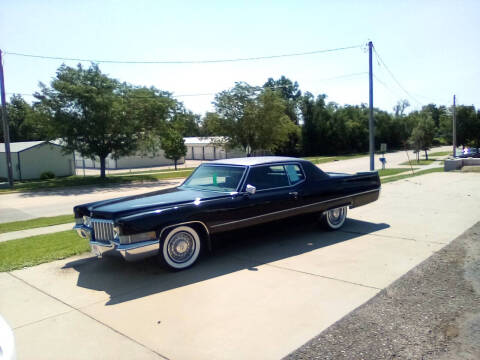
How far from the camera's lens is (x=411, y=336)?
145 inches

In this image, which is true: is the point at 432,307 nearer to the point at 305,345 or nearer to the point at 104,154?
the point at 305,345

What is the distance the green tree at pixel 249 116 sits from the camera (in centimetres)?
3934

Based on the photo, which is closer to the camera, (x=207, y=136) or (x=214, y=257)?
(x=214, y=257)

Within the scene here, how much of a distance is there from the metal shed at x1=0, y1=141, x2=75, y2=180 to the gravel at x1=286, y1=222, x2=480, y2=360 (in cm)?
2899

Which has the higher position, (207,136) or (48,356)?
(207,136)

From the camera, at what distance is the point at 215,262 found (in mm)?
6094

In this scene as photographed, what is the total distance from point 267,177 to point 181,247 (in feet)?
6.51

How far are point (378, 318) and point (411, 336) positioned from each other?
1.28 ft

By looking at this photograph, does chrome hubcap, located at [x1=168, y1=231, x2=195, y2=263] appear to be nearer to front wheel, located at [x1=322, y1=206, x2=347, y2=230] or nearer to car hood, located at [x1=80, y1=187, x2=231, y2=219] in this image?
car hood, located at [x1=80, y1=187, x2=231, y2=219]

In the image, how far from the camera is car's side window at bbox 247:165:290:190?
6676mm

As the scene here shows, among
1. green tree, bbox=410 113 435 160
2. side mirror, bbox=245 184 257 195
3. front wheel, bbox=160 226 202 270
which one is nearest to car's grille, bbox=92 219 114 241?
front wheel, bbox=160 226 202 270

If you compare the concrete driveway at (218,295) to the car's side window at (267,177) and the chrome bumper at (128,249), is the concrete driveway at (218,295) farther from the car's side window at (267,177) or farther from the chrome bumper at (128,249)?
the car's side window at (267,177)

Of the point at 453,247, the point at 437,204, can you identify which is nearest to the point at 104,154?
the point at 437,204

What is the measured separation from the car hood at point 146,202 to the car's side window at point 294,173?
1.48 meters
